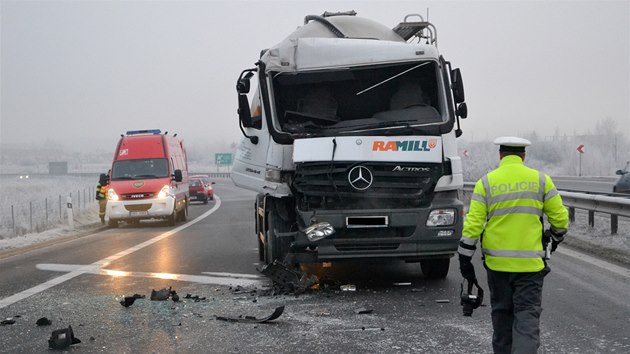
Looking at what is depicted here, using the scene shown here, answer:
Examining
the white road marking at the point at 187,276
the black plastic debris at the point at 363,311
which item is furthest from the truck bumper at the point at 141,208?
the black plastic debris at the point at 363,311

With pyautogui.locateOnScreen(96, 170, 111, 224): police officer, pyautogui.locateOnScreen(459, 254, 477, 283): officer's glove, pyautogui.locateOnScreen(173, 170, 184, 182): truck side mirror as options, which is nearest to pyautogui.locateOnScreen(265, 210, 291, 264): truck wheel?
pyautogui.locateOnScreen(459, 254, 477, 283): officer's glove

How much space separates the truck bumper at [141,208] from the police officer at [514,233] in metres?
15.8

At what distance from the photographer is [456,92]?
8.36 meters

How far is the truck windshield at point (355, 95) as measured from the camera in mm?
8322

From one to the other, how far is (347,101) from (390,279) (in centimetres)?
248

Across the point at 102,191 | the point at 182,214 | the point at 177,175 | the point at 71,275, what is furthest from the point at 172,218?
the point at 71,275

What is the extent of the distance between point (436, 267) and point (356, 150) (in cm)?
213

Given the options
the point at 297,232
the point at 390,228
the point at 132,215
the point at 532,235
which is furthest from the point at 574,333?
the point at 132,215

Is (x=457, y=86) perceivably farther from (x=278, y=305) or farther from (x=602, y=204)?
(x=602, y=204)

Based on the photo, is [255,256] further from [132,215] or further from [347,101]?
[132,215]

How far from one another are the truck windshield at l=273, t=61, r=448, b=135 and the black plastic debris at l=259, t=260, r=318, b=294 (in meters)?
1.72

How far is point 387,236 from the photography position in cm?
781

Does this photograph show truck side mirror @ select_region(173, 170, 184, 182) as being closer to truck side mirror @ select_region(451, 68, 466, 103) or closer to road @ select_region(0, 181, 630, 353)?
road @ select_region(0, 181, 630, 353)

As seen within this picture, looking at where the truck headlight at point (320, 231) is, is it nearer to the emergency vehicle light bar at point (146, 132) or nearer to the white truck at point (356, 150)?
the white truck at point (356, 150)
